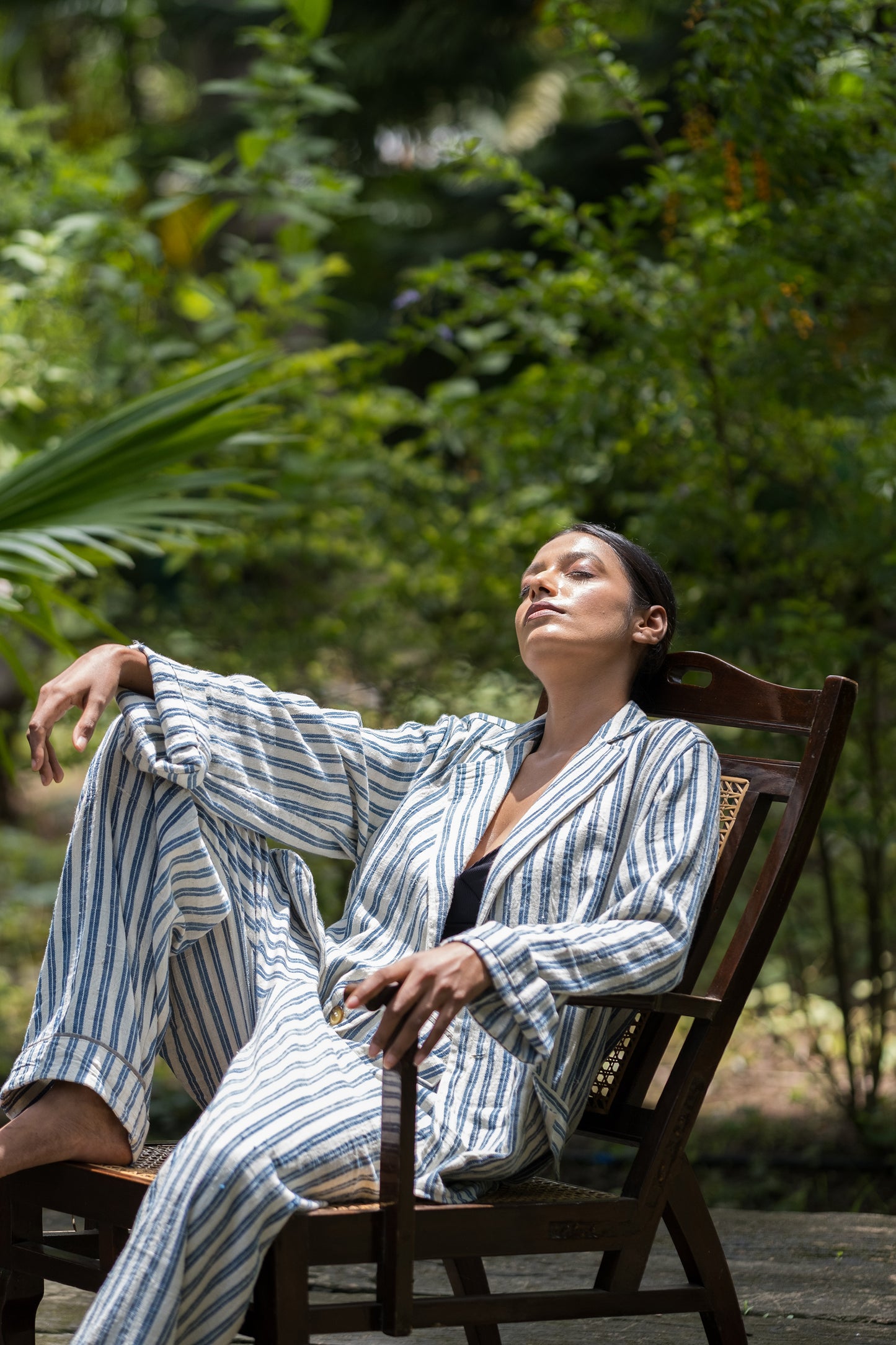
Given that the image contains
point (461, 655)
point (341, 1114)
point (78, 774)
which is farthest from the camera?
point (78, 774)

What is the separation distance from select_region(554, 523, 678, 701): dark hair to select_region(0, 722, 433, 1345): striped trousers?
0.68 m

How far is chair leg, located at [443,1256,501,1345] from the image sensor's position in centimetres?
218

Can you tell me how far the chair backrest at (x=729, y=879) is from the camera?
6.28ft

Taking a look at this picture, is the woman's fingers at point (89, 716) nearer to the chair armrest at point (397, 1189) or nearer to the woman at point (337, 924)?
the woman at point (337, 924)

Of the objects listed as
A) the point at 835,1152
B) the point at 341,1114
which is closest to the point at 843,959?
the point at 835,1152

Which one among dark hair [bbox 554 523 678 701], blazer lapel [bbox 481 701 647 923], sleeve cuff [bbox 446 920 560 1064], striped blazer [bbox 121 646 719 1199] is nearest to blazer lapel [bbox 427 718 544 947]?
striped blazer [bbox 121 646 719 1199]

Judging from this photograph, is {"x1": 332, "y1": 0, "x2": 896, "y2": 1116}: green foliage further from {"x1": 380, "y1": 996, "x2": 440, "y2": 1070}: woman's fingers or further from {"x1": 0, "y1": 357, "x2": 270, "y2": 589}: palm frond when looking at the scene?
{"x1": 380, "y1": 996, "x2": 440, "y2": 1070}: woman's fingers

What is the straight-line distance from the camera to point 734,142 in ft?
10.7

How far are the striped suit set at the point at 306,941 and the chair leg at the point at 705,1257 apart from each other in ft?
0.61

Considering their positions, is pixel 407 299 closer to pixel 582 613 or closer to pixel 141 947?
pixel 582 613

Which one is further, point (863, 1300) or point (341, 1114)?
point (863, 1300)

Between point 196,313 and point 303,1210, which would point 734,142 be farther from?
point 303,1210

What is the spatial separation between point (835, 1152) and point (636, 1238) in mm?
2363

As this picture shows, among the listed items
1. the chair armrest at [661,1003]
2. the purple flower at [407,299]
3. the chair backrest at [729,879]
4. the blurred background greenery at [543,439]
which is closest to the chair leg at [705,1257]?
the chair backrest at [729,879]
